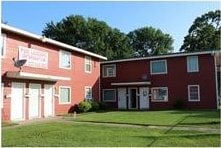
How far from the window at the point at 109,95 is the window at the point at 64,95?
8207 mm

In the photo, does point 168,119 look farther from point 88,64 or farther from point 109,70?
point 109,70

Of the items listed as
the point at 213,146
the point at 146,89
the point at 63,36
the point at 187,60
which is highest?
the point at 63,36

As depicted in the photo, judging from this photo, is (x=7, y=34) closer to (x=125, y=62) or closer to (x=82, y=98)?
→ (x=82, y=98)

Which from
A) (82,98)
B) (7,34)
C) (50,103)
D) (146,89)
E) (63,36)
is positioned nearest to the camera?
(7,34)

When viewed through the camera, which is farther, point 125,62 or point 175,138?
point 125,62

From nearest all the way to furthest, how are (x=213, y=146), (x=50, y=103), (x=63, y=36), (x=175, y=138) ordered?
1. (x=213, y=146)
2. (x=175, y=138)
3. (x=50, y=103)
4. (x=63, y=36)

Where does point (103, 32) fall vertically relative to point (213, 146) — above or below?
above

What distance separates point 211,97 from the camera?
28359mm

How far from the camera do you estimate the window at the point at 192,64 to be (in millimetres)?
29188

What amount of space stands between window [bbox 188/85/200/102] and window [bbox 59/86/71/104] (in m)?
10.3

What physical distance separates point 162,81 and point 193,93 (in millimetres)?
2972

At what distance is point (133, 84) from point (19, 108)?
14132mm

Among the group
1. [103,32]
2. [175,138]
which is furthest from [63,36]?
[175,138]

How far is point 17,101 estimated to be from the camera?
1997 centimetres
